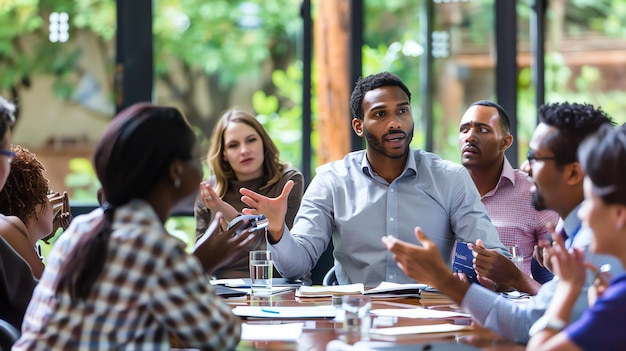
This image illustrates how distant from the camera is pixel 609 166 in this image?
1750 mm

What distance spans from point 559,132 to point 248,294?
1195 mm

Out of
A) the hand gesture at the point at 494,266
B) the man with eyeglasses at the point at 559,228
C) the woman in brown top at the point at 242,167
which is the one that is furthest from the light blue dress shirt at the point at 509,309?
the woman in brown top at the point at 242,167

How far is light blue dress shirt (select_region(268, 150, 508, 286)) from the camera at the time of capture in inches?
137

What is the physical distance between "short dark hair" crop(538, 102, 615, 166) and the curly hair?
1684mm

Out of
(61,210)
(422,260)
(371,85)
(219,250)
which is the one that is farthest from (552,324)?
(61,210)

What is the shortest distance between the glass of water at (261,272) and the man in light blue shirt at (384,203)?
1.44 ft

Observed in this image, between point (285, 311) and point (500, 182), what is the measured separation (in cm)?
167

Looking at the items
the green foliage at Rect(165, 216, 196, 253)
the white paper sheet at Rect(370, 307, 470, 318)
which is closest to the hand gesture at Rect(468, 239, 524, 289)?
the white paper sheet at Rect(370, 307, 470, 318)

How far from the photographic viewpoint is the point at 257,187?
440 cm

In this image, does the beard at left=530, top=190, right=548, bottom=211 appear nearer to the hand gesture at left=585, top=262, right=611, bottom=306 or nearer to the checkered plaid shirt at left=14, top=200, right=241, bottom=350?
the hand gesture at left=585, top=262, right=611, bottom=306

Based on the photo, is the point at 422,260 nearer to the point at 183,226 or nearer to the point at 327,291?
the point at 327,291

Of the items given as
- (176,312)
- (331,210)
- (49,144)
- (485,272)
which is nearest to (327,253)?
(331,210)

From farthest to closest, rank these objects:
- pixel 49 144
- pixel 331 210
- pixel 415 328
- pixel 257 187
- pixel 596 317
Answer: pixel 49 144 → pixel 257 187 → pixel 331 210 → pixel 415 328 → pixel 596 317

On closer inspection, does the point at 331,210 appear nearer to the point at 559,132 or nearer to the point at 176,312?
the point at 559,132
